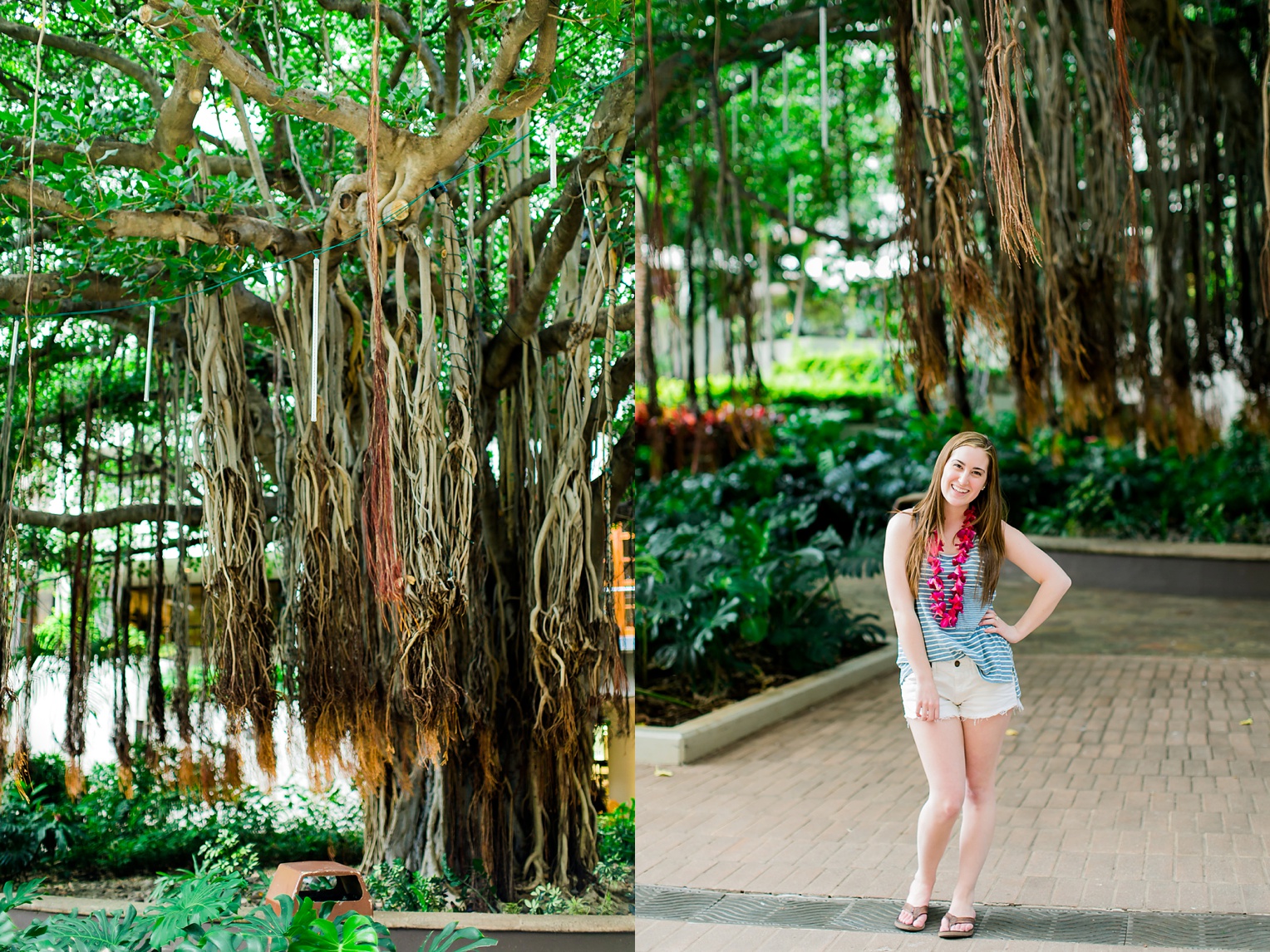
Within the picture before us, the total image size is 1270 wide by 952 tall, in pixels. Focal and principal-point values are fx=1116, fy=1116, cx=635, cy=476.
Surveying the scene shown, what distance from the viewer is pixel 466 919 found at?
2.75m

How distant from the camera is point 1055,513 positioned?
31.4ft

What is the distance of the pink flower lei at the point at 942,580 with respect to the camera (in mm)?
2758

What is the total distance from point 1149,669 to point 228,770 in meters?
5.03

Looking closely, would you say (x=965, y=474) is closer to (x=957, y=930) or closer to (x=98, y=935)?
(x=957, y=930)

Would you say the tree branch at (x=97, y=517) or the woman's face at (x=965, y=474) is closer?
the woman's face at (x=965, y=474)

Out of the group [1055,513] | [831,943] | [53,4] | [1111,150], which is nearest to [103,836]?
[831,943]

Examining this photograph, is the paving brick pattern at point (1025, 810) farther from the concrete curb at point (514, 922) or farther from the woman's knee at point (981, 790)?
the woman's knee at point (981, 790)

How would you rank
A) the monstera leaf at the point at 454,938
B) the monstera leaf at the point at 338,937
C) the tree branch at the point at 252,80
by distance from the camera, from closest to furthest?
the monstera leaf at the point at 338,937 < the monstera leaf at the point at 454,938 < the tree branch at the point at 252,80

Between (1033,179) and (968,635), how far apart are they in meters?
1.88

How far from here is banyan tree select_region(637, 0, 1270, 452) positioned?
2.77 m

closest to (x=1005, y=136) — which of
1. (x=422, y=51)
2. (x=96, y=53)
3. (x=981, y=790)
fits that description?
(x=422, y=51)

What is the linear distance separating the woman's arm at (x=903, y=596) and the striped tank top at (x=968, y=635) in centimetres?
4

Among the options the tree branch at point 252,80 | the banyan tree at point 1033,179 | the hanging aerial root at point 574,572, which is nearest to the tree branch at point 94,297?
the tree branch at point 252,80

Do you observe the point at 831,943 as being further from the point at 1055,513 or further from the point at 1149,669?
the point at 1055,513
